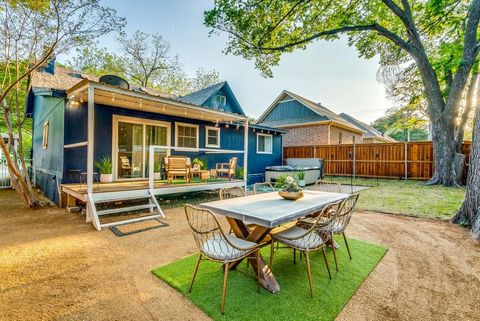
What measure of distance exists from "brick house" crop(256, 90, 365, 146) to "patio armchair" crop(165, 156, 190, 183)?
9.90 meters

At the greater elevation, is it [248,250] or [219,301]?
[248,250]

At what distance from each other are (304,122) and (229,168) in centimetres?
1018

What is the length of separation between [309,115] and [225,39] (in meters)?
9.71

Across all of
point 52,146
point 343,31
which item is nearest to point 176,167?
point 52,146

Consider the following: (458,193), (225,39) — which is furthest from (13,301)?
(458,193)

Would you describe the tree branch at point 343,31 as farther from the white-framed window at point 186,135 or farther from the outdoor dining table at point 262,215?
the outdoor dining table at point 262,215

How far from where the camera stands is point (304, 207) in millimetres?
2811

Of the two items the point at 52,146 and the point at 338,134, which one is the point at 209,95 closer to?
the point at 52,146

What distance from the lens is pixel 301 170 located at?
35.2ft

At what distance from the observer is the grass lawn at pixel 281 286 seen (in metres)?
2.04

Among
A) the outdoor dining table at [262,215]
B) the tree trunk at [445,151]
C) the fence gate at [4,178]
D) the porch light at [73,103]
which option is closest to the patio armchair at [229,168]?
the porch light at [73,103]

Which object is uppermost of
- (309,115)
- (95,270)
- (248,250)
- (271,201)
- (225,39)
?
(225,39)

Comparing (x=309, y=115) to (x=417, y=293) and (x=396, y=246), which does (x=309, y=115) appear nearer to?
(x=396, y=246)

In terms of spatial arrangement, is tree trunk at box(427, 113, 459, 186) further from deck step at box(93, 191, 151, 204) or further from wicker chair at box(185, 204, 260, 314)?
deck step at box(93, 191, 151, 204)
